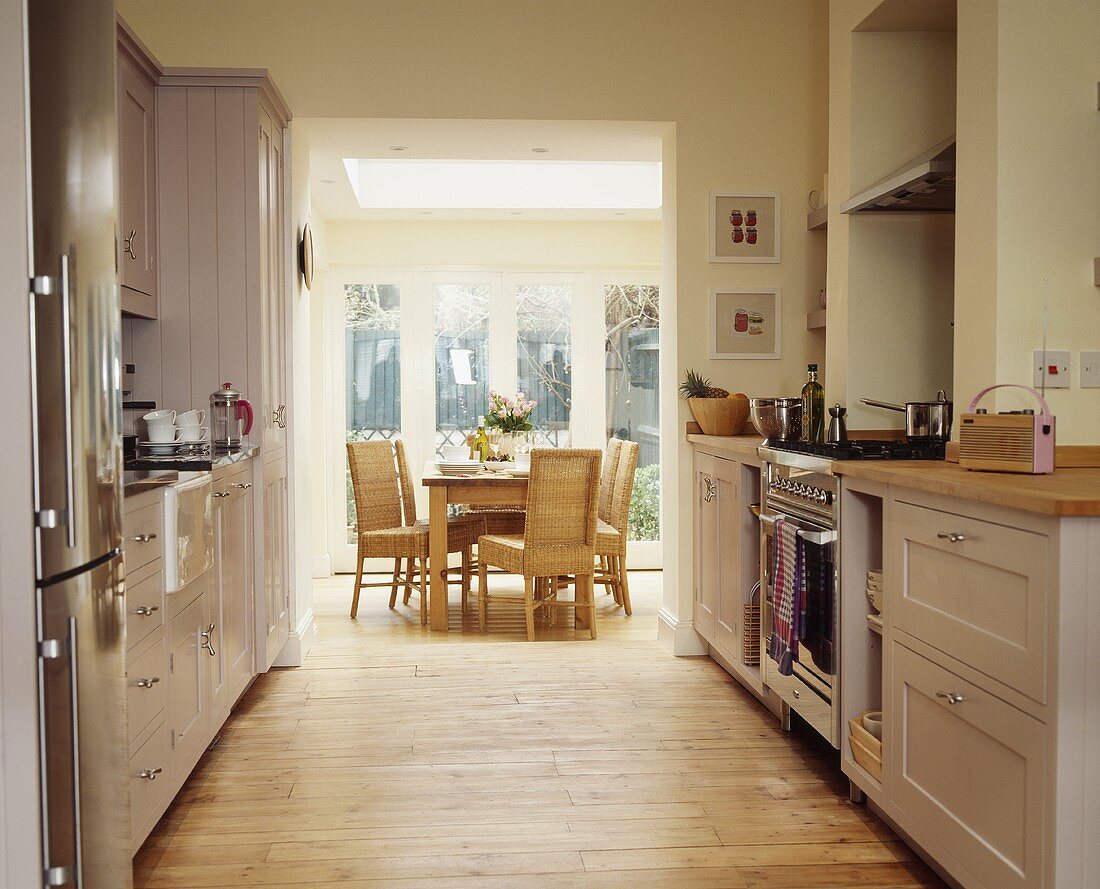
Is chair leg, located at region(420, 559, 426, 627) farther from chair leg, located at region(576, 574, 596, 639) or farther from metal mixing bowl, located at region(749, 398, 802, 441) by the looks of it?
metal mixing bowl, located at region(749, 398, 802, 441)

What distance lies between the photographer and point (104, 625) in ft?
5.67

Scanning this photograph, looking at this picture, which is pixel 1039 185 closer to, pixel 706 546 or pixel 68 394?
pixel 706 546

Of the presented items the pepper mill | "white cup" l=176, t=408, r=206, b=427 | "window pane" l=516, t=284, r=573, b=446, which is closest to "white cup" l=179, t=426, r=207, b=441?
"white cup" l=176, t=408, r=206, b=427

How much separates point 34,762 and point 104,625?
24cm

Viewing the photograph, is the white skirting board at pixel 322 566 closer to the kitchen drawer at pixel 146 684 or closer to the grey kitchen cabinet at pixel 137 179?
the grey kitchen cabinet at pixel 137 179

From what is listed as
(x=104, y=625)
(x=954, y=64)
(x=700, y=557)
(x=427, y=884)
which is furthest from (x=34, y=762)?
(x=954, y=64)

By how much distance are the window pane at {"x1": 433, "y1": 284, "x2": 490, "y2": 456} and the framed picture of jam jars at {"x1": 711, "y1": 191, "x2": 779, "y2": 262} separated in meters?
2.72

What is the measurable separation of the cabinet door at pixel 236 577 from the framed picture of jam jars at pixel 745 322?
2.12 metres

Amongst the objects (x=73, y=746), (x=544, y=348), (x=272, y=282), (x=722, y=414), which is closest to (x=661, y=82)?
(x=722, y=414)

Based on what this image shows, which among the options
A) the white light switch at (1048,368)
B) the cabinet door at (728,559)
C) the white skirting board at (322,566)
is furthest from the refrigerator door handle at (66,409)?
the white skirting board at (322,566)

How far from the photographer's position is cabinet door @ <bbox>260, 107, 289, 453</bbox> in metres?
3.83

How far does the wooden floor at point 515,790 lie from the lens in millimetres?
2371

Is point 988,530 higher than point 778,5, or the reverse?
point 778,5

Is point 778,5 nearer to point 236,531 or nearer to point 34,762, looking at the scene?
point 236,531
